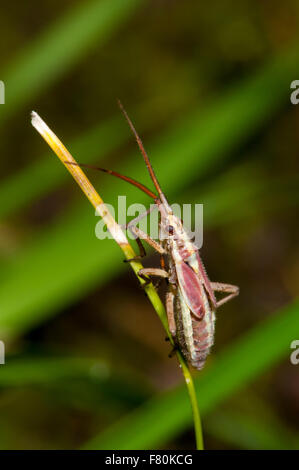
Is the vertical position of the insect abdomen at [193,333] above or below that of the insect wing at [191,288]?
below

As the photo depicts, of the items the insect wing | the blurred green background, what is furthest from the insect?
the blurred green background

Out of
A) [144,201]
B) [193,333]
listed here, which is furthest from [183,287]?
[144,201]

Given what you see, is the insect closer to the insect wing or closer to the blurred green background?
the insect wing

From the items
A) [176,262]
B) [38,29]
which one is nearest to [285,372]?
[176,262]

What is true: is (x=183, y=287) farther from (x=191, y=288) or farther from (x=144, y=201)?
(x=144, y=201)

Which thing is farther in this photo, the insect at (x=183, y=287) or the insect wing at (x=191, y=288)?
the insect wing at (x=191, y=288)

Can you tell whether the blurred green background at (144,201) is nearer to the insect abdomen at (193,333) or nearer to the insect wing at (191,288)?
the insect abdomen at (193,333)

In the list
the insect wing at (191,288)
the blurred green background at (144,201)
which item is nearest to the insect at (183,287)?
Answer: the insect wing at (191,288)
